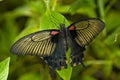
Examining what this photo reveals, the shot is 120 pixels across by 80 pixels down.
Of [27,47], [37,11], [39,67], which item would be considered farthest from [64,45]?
[39,67]

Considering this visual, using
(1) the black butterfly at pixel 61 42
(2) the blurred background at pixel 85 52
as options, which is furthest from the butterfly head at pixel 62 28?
(2) the blurred background at pixel 85 52

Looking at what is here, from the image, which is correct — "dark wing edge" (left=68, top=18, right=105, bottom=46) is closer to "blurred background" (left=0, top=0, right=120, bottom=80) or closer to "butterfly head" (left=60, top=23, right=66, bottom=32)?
"butterfly head" (left=60, top=23, right=66, bottom=32)

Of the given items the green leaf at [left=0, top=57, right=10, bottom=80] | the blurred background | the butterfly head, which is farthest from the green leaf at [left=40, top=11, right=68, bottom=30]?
the blurred background

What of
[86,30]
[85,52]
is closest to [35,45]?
[86,30]

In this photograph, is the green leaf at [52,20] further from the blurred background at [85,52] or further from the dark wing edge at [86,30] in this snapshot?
the blurred background at [85,52]

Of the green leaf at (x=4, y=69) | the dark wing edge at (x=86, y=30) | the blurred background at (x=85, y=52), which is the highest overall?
the dark wing edge at (x=86, y=30)

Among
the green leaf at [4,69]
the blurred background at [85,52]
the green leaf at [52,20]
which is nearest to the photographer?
the green leaf at [4,69]

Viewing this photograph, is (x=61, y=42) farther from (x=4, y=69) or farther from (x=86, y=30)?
(x=4, y=69)

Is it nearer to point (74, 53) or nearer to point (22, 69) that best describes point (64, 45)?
point (74, 53)

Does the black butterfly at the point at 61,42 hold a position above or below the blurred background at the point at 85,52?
above
